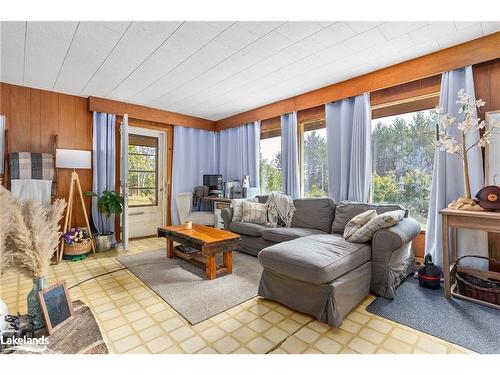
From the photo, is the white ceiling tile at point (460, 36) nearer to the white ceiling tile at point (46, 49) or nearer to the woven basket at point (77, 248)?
the white ceiling tile at point (46, 49)

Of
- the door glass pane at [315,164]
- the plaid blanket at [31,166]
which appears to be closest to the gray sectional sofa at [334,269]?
the door glass pane at [315,164]

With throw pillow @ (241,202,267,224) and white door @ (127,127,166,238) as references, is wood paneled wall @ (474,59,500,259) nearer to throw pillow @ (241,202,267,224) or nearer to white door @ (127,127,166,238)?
throw pillow @ (241,202,267,224)

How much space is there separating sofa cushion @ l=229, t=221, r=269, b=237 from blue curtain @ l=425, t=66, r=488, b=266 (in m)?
1.92

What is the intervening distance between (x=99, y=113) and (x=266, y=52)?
2938 millimetres

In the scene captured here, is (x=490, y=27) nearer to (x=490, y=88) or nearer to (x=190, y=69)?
(x=490, y=88)

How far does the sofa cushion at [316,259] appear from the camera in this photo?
70.0 inches

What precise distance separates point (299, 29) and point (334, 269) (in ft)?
6.58

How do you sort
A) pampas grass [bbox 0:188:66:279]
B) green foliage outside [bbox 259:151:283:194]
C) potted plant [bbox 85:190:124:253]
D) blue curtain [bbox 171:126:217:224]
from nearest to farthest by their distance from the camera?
1. pampas grass [bbox 0:188:66:279]
2. potted plant [bbox 85:190:124:253]
3. green foliage outside [bbox 259:151:283:194]
4. blue curtain [bbox 171:126:217:224]

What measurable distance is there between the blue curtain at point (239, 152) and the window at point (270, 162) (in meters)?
0.14

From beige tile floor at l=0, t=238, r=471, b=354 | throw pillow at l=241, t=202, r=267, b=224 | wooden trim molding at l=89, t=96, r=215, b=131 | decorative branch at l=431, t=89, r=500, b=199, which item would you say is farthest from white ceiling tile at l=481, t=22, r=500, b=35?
wooden trim molding at l=89, t=96, r=215, b=131

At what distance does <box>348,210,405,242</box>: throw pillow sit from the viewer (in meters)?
2.18

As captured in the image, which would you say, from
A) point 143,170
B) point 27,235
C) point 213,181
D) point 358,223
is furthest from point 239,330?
point 143,170

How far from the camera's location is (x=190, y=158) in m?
4.98
